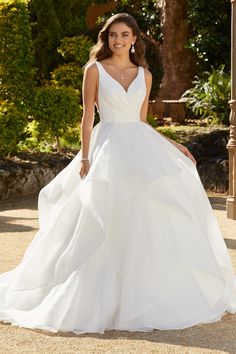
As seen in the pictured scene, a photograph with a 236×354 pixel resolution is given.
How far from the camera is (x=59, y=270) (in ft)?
16.7

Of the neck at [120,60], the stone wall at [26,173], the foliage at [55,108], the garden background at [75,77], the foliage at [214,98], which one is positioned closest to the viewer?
the neck at [120,60]

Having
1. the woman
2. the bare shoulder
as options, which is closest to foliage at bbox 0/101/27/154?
the woman

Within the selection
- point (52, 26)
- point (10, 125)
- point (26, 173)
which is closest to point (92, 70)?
point (26, 173)

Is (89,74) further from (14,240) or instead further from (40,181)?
(40,181)

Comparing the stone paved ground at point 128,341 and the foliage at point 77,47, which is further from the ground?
the foliage at point 77,47

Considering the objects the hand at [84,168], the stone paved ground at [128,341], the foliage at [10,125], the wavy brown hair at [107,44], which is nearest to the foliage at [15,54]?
the foliage at [10,125]

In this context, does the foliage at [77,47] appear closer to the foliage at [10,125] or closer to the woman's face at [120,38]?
the foliage at [10,125]

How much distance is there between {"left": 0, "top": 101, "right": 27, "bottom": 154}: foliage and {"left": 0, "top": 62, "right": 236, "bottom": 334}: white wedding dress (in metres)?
6.95

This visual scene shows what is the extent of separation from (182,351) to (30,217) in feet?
18.7

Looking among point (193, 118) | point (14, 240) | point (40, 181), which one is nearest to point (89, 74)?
point (14, 240)

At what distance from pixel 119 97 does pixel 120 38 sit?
14.4 inches

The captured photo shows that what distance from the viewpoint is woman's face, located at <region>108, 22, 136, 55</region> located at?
5.32 metres

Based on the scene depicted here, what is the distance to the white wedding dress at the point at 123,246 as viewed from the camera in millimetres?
5062

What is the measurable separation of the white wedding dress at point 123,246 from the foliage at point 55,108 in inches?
302
